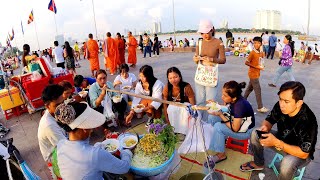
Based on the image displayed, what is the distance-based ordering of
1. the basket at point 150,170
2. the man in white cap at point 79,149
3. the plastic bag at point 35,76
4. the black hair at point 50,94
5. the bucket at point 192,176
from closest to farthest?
the man in white cap at point 79,149 → the basket at point 150,170 → the bucket at point 192,176 → the black hair at point 50,94 → the plastic bag at point 35,76

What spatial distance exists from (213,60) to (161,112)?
1.25m

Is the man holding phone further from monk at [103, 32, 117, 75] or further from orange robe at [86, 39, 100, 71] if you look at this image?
monk at [103, 32, 117, 75]

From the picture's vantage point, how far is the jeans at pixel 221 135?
2.98 m

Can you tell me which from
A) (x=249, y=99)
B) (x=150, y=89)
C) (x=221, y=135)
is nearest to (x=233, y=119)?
(x=221, y=135)

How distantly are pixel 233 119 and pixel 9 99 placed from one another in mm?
4825

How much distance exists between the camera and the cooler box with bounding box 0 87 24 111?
5047 mm

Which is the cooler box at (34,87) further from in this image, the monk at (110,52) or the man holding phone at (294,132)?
the man holding phone at (294,132)

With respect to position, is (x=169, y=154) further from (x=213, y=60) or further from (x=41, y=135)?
(x=213, y=60)

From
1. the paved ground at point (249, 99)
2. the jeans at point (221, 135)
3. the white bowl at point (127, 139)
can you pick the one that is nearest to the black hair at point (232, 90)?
the jeans at point (221, 135)

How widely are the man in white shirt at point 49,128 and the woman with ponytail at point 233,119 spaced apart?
1.73 meters

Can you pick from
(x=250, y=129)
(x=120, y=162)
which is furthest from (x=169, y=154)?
(x=250, y=129)

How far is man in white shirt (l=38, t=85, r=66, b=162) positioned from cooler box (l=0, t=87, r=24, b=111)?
3119mm

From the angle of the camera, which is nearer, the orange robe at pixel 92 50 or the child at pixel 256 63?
the child at pixel 256 63

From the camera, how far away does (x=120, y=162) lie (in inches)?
78.1
